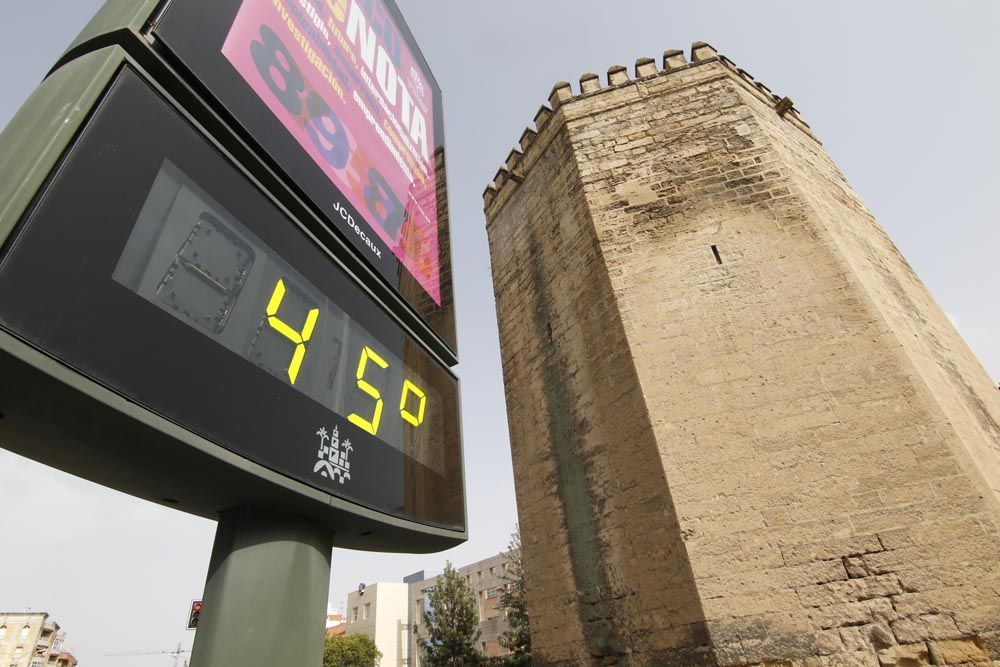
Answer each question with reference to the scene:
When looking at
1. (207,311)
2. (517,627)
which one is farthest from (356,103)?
(517,627)

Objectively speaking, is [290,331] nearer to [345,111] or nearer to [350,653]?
[345,111]

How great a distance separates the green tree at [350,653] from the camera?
82.9 ft

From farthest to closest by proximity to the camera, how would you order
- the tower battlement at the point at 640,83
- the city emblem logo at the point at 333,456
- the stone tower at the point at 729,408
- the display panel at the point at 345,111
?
the tower battlement at the point at 640,83 → the stone tower at the point at 729,408 → the display panel at the point at 345,111 → the city emblem logo at the point at 333,456

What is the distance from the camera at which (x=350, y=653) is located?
25.7 meters

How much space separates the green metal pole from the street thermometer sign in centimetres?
9

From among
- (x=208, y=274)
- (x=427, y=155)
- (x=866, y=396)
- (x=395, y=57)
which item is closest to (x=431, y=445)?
(x=208, y=274)

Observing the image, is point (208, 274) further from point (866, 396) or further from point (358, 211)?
point (866, 396)

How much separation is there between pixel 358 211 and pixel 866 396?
424cm

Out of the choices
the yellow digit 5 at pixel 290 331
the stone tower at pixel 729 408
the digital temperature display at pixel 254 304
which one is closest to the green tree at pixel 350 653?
the stone tower at pixel 729 408

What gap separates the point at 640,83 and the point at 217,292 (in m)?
6.86

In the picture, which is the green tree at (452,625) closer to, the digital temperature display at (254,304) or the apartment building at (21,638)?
the digital temperature display at (254,304)

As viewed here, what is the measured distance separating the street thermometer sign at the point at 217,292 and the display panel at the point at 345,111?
0.05 ft

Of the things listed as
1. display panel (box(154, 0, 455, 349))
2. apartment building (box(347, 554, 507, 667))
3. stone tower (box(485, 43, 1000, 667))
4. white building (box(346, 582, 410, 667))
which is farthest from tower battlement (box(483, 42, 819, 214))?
white building (box(346, 582, 410, 667))

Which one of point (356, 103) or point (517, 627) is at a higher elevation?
point (356, 103)
